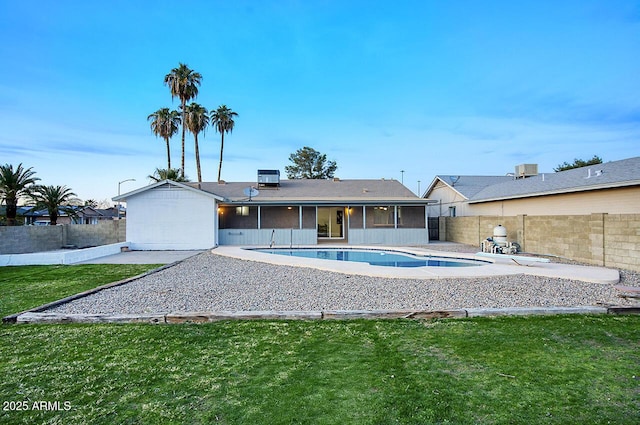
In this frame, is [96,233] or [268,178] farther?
[268,178]

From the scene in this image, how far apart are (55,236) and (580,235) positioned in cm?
2436

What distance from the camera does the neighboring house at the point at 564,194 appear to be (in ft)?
36.1

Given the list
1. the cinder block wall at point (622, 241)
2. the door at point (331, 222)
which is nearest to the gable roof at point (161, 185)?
the door at point (331, 222)

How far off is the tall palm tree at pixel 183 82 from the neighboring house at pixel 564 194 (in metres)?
22.3

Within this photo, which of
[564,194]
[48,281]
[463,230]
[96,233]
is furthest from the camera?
[96,233]

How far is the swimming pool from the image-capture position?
12562mm

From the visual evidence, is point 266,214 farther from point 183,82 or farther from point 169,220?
point 183,82

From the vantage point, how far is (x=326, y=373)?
3.40 meters

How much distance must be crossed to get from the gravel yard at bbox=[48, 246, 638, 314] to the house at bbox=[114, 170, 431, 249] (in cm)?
849

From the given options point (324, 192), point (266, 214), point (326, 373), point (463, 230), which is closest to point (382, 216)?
point (324, 192)

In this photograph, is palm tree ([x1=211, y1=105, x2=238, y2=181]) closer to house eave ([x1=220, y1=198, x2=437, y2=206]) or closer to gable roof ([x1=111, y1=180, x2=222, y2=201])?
house eave ([x1=220, y1=198, x2=437, y2=206])

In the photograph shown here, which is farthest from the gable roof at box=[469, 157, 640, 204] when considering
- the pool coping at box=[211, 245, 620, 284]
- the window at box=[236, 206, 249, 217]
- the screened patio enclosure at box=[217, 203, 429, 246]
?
the window at box=[236, 206, 249, 217]

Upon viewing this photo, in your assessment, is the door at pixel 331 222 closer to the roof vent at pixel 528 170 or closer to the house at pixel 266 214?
the house at pixel 266 214

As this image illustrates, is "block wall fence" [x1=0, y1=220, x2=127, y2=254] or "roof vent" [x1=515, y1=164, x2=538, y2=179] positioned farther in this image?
"roof vent" [x1=515, y1=164, x2=538, y2=179]
